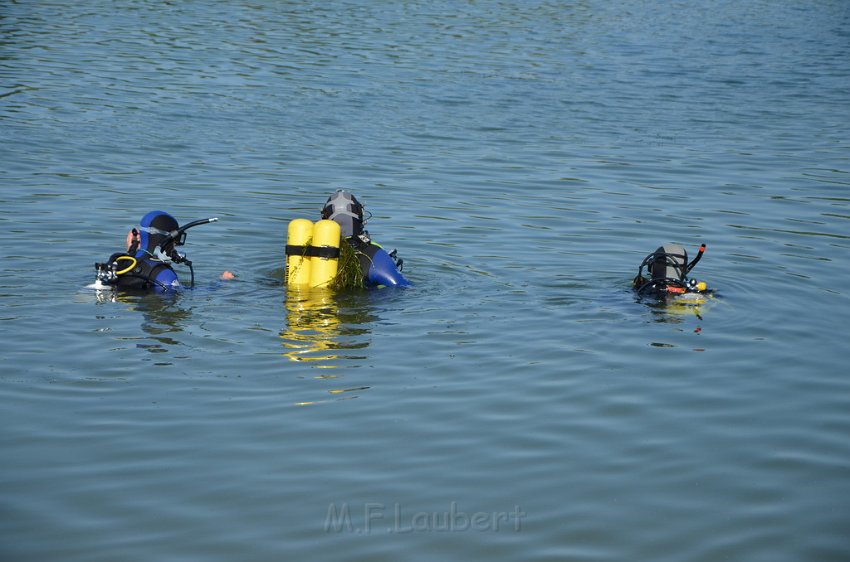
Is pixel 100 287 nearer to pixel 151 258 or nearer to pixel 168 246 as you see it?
pixel 151 258

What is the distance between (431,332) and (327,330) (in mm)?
944

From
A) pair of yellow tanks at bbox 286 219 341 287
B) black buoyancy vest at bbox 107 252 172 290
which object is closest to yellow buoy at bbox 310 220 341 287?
pair of yellow tanks at bbox 286 219 341 287

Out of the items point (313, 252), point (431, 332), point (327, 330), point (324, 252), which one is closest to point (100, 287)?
point (313, 252)

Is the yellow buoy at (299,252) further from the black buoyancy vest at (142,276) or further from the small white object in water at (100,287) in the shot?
the small white object in water at (100,287)

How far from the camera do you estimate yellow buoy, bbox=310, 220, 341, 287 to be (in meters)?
11.1

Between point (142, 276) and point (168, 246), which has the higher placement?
point (168, 246)

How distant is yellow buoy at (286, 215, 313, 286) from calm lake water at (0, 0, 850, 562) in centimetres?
34

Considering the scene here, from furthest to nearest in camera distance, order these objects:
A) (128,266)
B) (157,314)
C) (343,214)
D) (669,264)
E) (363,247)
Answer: (343,214)
(363,247)
(669,264)
(128,266)
(157,314)

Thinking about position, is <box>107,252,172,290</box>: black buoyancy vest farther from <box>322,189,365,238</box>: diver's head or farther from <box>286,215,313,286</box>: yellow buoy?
<box>322,189,365,238</box>: diver's head

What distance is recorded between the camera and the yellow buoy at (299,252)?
1121 cm

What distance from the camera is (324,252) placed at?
36.5 feet

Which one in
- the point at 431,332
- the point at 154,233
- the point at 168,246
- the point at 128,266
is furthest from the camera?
the point at 168,246

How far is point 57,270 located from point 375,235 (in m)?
4.07

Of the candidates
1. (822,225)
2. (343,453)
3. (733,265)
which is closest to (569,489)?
(343,453)
